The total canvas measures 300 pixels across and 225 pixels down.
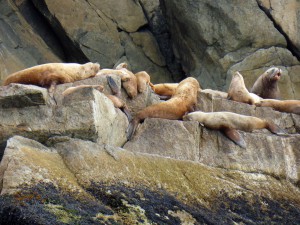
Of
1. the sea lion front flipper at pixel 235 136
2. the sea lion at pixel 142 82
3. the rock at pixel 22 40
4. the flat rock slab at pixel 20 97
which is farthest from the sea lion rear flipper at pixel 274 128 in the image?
the rock at pixel 22 40

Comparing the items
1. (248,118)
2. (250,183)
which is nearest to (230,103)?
(248,118)

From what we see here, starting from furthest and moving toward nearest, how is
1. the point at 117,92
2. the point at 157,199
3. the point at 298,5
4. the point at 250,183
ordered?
1. the point at 298,5
2. the point at 117,92
3. the point at 250,183
4. the point at 157,199

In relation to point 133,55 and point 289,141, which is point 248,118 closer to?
point 289,141

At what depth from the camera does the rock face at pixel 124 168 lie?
25.5 feet

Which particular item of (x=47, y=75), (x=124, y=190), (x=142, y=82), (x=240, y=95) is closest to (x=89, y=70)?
(x=142, y=82)

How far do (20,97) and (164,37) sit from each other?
9.81m

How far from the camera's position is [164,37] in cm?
1920

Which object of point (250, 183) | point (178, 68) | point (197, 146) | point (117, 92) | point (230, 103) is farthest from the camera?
point (178, 68)

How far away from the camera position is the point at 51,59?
728 inches

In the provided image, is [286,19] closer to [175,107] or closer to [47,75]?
[175,107]

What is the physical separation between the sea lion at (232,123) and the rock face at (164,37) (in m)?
5.53

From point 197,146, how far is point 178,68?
28.1 feet

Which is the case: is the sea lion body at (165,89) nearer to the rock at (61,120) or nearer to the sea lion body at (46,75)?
the sea lion body at (46,75)

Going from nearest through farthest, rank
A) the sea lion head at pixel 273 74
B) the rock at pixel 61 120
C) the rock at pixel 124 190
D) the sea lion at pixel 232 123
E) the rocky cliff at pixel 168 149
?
the rock at pixel 124 190 → the rocky cliff at pixel 168 149 → the rock at pixel 61 120 → the sea lion at pixel 232 123 → the sea lion head at pixel 273 74
